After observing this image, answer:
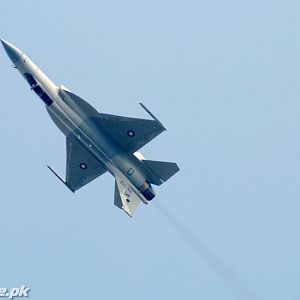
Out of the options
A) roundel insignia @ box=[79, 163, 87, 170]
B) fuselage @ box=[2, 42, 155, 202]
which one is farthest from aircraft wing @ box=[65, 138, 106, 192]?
fuselage @ box=[2, 42, 155, 202]

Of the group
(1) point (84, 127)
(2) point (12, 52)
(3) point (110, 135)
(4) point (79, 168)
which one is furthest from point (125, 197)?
(2) point (12, 52)

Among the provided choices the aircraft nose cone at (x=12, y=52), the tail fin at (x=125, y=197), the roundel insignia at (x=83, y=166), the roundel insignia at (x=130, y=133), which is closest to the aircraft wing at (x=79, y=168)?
the roundel insignia at (x=83, y=166)

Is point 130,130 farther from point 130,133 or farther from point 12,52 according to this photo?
point 12,52

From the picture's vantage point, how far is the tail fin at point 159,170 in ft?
174

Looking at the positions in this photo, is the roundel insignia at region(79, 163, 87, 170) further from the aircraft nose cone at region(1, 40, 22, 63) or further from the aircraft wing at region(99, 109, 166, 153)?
the aircraft nose cone at region(1, 40, 22, 63)

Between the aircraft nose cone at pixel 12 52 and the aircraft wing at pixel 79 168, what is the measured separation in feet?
23.7

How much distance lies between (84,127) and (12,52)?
7195mm

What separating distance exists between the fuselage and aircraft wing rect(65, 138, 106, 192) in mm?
2460

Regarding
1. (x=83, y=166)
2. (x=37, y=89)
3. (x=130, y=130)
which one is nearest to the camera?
(x=37, y=89)

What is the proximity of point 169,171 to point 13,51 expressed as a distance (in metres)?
13.6

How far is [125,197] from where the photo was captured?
5319 centimetres

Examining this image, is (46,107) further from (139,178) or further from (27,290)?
(27,290)

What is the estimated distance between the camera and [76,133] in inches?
2044

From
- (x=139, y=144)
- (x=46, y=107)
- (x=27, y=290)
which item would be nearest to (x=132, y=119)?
(x=139, y=144)
